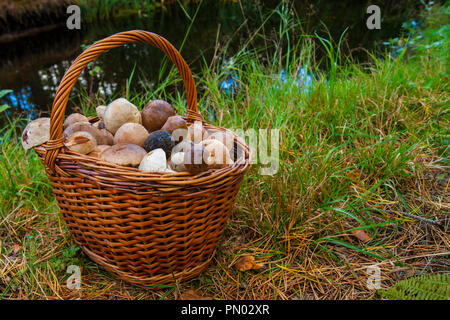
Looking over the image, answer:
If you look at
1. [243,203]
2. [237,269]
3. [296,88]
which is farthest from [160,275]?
[296,88]

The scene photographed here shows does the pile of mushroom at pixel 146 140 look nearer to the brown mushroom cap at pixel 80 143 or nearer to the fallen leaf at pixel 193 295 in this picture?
the brown mushroom cap at pixel 80 143

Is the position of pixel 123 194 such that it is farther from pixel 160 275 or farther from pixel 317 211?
pixel 317 211

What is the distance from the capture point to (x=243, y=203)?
1.53 meters

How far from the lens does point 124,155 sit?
3.63ft

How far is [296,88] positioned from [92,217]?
167 cm

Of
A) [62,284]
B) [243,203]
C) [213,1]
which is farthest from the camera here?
[213,1]

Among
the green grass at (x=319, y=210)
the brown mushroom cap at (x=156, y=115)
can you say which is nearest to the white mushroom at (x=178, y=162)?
the brown mushroom cap at (x=156, y=115)

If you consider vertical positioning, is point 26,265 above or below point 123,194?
below

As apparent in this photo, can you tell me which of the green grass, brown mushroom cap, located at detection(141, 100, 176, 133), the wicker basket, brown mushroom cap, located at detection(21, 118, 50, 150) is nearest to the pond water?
the green grass

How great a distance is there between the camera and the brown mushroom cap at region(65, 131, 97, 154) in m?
1.11

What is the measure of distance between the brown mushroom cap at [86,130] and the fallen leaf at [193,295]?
69cm

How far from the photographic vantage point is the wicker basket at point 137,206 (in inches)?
39.3

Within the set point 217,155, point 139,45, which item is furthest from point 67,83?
point 139,45

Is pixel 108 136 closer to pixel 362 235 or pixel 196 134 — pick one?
pixel 196 134
